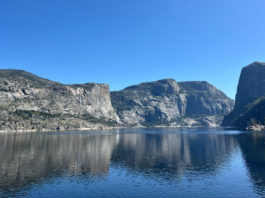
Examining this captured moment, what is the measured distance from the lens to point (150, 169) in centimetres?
Answer: 6944

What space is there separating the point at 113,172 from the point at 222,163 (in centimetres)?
3802

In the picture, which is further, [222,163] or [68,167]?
[222,163]

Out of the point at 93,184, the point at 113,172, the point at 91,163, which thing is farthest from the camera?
the point at 91,163

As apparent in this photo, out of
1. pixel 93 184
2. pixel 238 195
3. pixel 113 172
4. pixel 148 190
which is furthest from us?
pixel 113 172

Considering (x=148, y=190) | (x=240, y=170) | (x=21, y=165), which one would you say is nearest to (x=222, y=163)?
(x=240, y=170)

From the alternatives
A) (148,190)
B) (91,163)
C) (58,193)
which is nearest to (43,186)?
(58,193)

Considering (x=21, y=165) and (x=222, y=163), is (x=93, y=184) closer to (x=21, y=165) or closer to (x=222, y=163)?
(x=21, y=165)

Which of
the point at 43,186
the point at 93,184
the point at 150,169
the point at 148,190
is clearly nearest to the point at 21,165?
the point at 43,186

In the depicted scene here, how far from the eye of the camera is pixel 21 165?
72.5 metres

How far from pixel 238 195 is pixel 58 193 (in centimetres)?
3473

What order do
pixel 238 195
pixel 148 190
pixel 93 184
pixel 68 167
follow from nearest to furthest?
pixel 238 195, pixel 148 190, pixel 93 184, pixel 68 167

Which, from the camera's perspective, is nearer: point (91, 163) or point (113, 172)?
point (113, 172)

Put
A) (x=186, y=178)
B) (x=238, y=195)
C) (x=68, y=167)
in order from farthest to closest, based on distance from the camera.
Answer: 1. (x=68, y=167)
2. (x=186, y=178)
3. (x=238, y=195)

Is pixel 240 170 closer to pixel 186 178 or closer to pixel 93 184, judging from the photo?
pixel 186 178
